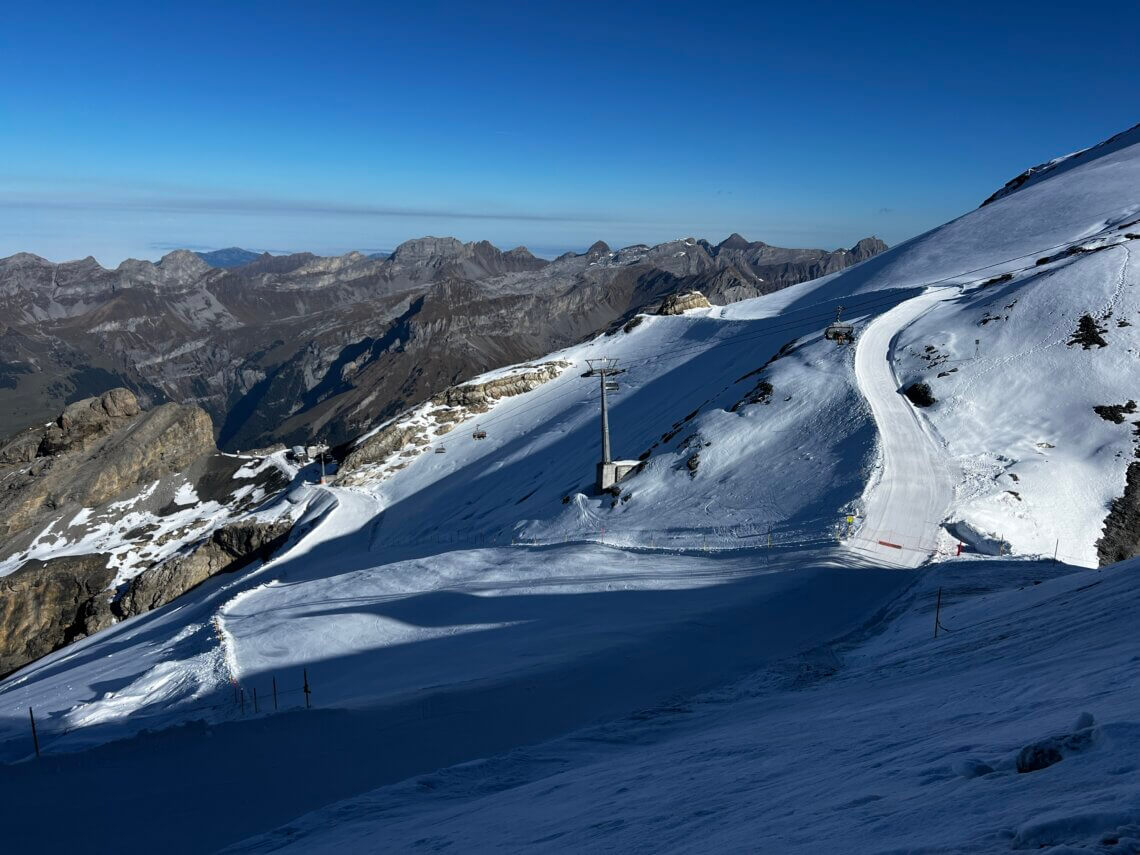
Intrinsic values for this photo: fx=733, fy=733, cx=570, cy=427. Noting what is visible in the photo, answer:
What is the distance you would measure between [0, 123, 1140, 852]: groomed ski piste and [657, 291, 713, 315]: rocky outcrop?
3220 cm

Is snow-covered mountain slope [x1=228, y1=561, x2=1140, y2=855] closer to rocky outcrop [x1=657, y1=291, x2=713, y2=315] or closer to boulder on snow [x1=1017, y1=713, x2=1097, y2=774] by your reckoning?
boulder on snow [x1=1017, y1=713, x2=1097, y2=774]

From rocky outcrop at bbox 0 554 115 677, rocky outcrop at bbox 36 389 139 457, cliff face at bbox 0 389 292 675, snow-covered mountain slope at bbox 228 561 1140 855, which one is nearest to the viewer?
snow-covered mountain slope at bbox 228 561 1140 855

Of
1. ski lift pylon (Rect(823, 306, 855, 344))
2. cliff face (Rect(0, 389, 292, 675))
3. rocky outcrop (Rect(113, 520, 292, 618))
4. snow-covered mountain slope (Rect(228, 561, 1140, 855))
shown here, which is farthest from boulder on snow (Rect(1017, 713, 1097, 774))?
rocky outcrop (Rect(113, 520, 292, 618))

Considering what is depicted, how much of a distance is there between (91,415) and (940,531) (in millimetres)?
93943

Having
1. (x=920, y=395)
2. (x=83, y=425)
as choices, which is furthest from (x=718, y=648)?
(x=83, y=425)

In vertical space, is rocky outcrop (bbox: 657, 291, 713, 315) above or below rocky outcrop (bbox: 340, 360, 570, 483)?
above

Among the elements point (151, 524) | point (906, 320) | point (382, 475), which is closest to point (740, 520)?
point (906, 320)

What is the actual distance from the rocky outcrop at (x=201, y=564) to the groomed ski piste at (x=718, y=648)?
9161 mm

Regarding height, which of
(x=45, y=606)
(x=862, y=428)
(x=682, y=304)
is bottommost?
(x=45, y=606)

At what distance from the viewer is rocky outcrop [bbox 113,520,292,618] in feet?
198

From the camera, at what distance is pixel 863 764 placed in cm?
848

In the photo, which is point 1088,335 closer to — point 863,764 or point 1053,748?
point 863,764

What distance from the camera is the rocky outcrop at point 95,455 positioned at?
8062 centimetres

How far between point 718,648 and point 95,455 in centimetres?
8897
